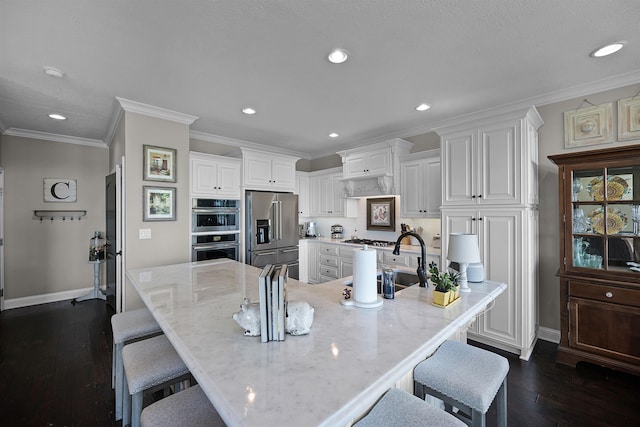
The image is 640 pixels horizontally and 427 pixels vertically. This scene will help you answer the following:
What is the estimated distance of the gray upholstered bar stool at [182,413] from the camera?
1.03 m

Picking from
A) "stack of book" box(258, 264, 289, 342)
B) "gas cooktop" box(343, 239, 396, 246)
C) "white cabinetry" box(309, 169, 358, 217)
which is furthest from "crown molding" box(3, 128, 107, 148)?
"stack of book" box(258, 264, 289, 342)

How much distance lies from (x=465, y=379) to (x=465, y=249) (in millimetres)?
722

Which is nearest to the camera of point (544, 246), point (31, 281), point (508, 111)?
point (508, 111)

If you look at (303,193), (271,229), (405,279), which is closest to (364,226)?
(303,193)

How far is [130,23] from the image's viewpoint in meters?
1.81

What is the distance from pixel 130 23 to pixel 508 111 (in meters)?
3.20

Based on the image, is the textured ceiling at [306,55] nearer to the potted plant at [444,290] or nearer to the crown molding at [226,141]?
the crown molding at [226,141]

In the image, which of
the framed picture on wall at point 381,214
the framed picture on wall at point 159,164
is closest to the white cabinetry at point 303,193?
the framed picture on wall at point 381,214

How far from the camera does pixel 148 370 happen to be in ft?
4.47

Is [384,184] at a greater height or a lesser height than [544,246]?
greater

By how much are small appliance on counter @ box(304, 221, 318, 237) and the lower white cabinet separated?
3211mm

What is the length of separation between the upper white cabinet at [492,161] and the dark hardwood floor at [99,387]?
5.06 ft

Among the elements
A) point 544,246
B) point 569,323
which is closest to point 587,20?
point 544,246

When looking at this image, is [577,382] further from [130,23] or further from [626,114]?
[130,23]
